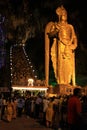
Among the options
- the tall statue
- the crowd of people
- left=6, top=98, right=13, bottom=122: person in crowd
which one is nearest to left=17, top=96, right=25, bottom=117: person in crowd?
the crowd of people

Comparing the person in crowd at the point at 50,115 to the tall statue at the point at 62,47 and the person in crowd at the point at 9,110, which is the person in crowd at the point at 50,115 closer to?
the person in crowd at the point at 9,110

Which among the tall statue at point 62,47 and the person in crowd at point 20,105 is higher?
the tall statue at point 62,47

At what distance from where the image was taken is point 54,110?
18.0 metres

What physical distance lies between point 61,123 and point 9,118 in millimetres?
3758

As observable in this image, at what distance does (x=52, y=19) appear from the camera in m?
35.8

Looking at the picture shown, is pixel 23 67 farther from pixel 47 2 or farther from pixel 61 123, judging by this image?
pixel 61 123

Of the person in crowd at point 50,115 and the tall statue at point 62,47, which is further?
the tall statue at point 62,47

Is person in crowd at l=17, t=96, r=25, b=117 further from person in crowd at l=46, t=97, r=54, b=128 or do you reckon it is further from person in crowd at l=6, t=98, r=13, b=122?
person in crowd at l=46, t=97, r=54, b=128

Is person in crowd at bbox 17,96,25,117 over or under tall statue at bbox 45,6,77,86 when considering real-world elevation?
under

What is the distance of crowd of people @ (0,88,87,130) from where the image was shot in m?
10.0

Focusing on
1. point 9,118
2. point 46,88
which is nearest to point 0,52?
point 46,88

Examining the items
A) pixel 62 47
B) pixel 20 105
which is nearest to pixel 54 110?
pixel 20 105

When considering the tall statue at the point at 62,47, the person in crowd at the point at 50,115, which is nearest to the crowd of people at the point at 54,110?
the person in crowd at the point at 50,115

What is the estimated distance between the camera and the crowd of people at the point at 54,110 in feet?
32.9
